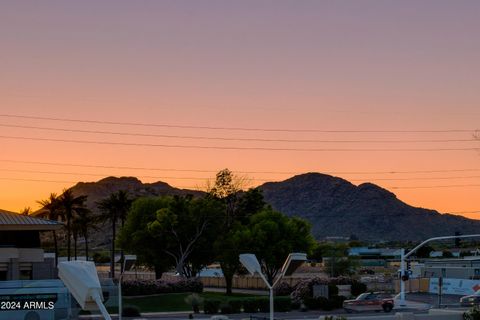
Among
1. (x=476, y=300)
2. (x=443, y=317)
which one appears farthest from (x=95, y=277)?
(x=476, y=300)

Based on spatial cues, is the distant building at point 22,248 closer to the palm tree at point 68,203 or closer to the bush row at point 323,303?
the bush row at point 323,303

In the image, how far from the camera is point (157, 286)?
86.8 meters

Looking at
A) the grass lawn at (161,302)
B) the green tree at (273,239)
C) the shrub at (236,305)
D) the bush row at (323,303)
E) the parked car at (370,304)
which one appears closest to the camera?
the shrub at (236,305)

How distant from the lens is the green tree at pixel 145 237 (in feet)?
338

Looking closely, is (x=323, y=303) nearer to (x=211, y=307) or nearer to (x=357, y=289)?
(x=211, y=307)

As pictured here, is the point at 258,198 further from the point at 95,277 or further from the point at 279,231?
the point at 95,277

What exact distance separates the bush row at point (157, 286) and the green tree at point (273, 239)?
8.39 meters

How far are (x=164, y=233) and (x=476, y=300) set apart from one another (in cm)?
4158

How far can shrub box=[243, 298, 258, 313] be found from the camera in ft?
235

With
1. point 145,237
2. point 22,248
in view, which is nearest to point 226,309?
point 22,248

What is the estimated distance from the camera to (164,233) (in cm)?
10156

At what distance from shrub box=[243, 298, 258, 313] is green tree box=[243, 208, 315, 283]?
22.7 m

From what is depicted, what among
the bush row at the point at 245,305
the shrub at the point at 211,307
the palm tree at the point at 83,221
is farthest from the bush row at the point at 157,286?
the palm tree at the point at 83,221

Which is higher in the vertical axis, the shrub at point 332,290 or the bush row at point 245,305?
the shrub at point 332,290
